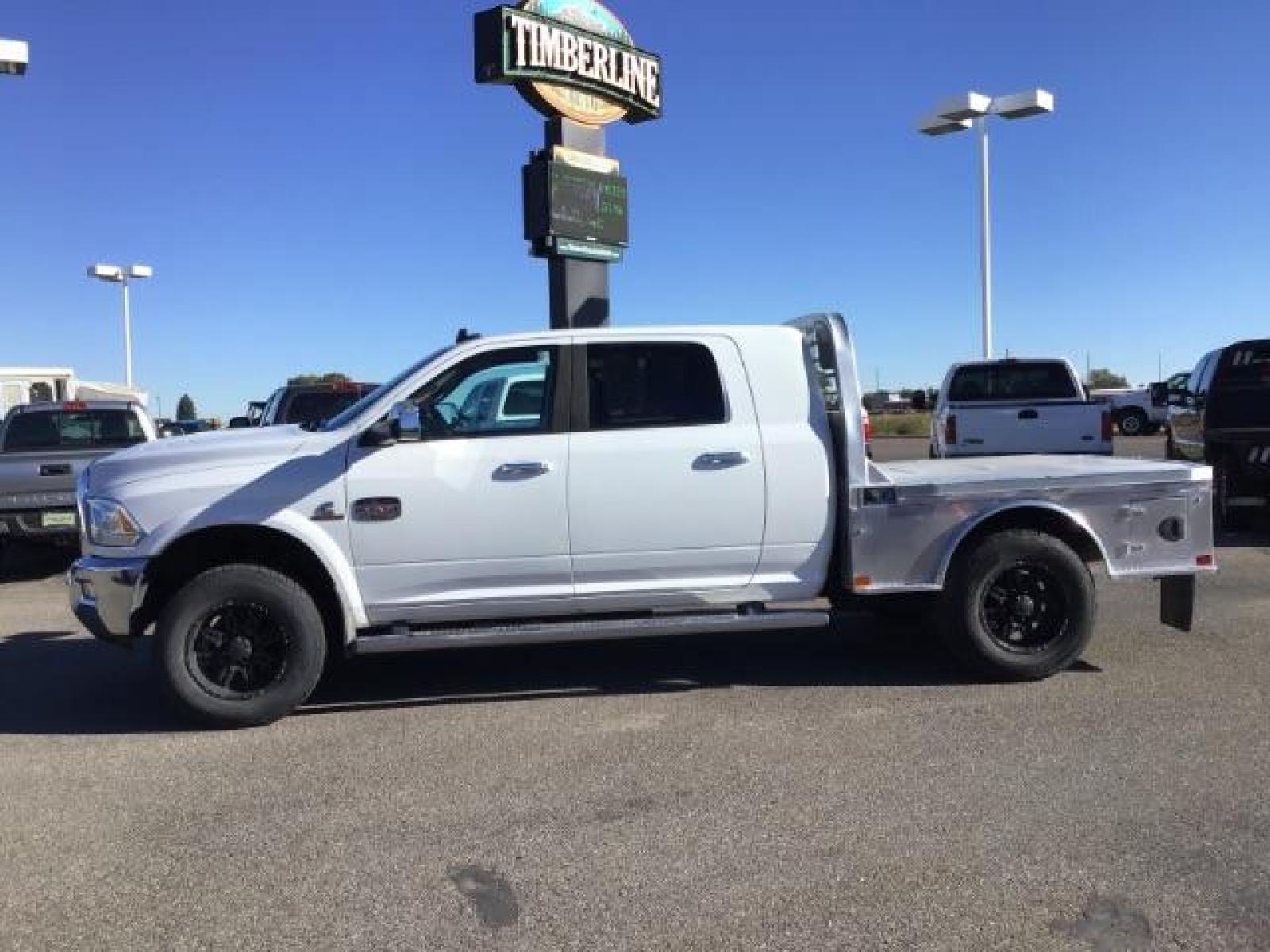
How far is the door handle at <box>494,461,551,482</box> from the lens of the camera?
5.68 meters

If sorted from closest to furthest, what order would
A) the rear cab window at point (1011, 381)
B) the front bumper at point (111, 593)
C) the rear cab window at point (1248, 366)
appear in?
the front bumper at point (111, 593)
the rear cab window at point (1248, 366)
the rear cab window at point (1011, 381)

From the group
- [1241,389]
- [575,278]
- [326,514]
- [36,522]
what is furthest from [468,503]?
[575,278]

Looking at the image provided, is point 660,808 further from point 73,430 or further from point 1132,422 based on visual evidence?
point 1132,422

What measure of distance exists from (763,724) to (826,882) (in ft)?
5.77

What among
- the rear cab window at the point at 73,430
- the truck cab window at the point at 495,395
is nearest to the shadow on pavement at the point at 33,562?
the rear cab window at the point at 73,430

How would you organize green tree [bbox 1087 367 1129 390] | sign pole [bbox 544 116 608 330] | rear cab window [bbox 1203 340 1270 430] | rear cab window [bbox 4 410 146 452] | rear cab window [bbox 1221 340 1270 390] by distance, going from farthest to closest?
green tree [bbox 1087 367 1129 390], sign pole [bbox 544 116 608 330], rear cab window [bbox 4 410 146 452], rear cab window [bbox 1221 340 1270 390], rear cab window [bbox 1203 340 1270 430]

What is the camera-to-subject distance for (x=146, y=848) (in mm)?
4152

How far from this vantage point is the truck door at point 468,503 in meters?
5.62

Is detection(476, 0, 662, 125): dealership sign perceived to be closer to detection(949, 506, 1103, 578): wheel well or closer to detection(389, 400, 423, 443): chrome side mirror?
detection(389, 400, 423, 443): chrome side mirror

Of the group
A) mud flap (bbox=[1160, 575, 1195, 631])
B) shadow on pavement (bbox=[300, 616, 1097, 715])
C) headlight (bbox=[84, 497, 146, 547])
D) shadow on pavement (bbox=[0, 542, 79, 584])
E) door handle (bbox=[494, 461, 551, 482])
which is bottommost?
shadow on pavement (bbox=[300, 616, 1097, 715])

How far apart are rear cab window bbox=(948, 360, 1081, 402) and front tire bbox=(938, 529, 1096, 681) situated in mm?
8399

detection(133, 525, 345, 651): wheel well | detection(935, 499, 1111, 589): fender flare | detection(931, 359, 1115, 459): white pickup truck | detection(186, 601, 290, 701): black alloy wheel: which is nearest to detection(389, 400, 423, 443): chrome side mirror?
detection(133, 525, 345, 651): wheel well

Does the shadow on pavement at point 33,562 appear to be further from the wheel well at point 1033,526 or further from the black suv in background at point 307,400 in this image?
the wheel well at point 1033,526

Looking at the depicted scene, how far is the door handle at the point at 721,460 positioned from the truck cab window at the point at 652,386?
0.63 feet
